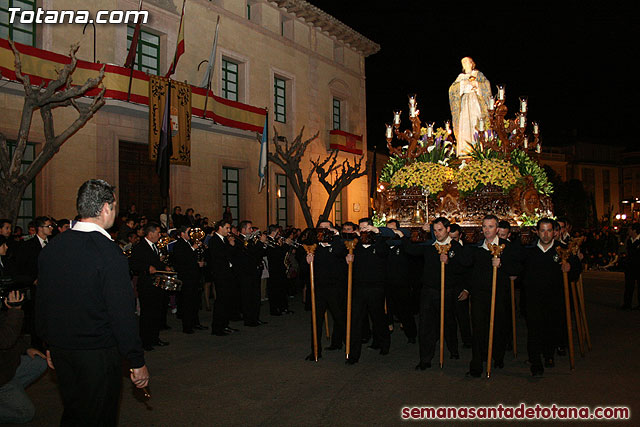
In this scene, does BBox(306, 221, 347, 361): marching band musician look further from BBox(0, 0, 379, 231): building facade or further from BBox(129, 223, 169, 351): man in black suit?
BBox(0, 0, 379, 231): building facade

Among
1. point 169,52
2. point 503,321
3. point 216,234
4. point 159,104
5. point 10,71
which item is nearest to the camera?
point 503,321

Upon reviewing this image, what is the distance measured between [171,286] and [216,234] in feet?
9.93

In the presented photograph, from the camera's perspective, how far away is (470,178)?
40.3 ft

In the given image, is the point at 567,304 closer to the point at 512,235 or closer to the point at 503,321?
the point at 503,321

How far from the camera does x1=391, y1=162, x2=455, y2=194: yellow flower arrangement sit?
12.7 meters

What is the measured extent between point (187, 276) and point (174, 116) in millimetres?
10474

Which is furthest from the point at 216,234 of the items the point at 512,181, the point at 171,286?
the point at 512,181

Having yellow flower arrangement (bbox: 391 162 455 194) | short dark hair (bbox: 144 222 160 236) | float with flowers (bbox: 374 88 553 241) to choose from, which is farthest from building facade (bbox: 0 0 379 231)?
short dark hair (bbox: 144 222 160 236)

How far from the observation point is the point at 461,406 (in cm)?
580

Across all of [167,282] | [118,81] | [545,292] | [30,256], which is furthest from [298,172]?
[545,292]

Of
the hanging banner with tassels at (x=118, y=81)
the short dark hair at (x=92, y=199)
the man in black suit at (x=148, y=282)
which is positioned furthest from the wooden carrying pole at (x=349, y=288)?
the hanging banner with tassels at (x=118, y=81)

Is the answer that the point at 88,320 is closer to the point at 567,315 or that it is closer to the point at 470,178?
the point at 567,315

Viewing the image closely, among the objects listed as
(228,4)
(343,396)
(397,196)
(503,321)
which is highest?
(228,4)

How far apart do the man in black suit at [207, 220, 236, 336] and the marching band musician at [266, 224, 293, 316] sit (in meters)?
1.85
